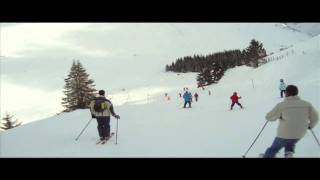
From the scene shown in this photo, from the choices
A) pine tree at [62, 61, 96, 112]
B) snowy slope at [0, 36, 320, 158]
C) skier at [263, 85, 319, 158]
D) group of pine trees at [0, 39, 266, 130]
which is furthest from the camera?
group of pine trees at [0, 39, 266, 130]

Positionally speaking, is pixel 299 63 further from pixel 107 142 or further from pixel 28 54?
pixel 28 54

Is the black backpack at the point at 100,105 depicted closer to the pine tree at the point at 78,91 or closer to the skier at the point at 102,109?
the skier at the point at 102,109

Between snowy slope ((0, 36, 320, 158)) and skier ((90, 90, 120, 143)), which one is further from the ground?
skier ((90, 90, 120, 143))

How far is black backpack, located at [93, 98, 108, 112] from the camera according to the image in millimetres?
12203

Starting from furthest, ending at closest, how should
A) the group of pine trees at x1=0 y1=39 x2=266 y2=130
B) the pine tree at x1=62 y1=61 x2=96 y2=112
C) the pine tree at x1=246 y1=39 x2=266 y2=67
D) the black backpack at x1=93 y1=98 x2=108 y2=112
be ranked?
1. the pine tree at x1=246 y1=39 x2=266 y2=67
2. the group of pine trees at x1=0 y1=39 x2=266 y2=130
3. the pine tree at x1=62 y1=61 x2=96 y2=112
4. the black backpack at x1=93 y1=98 x2=108 y2=112

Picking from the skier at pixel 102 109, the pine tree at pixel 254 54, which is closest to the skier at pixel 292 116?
the skier at pixel 102 109

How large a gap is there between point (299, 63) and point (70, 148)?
130 ft

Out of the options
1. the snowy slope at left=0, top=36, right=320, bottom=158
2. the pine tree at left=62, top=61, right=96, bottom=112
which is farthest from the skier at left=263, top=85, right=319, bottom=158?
the pine tree at left=62, top=61, right=96, bottom=112

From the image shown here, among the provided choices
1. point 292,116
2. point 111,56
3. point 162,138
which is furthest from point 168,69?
point 292,116

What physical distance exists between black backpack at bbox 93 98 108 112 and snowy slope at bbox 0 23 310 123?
41.6 meters

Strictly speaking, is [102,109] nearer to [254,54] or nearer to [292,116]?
[292,116]

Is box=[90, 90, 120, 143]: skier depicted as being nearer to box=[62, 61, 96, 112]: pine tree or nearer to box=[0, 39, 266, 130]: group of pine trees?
box=[0, 39, 266, 130]: group of pine trees

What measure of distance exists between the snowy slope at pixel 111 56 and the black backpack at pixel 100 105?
137 feet
